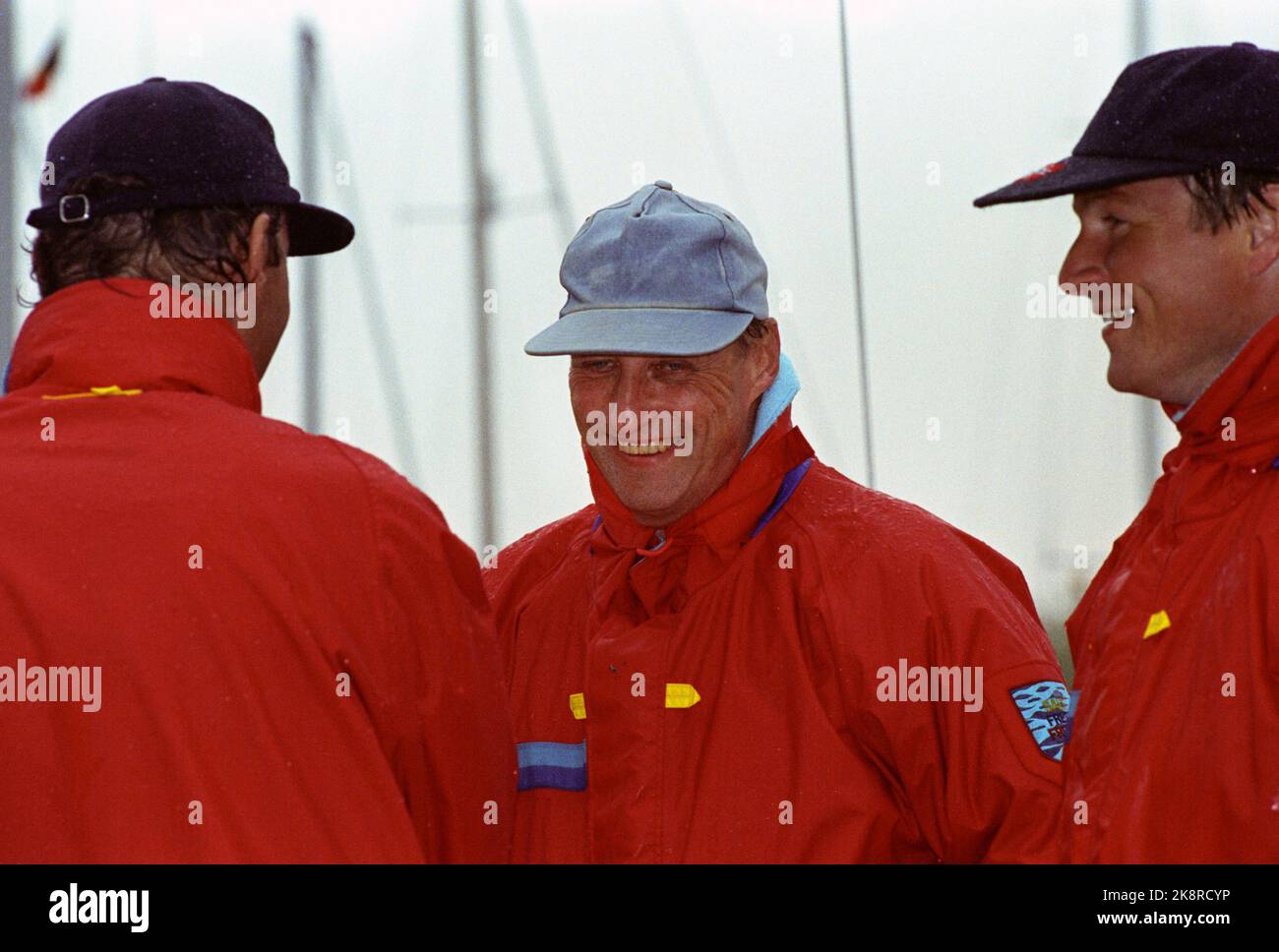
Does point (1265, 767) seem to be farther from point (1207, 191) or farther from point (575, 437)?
point (575, 437)

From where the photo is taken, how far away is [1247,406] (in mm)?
1615

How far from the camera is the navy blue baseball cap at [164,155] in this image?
63.9 inches

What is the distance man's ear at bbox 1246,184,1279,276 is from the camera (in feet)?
5.50

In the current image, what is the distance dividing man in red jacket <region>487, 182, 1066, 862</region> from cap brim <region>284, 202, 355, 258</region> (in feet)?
0.90

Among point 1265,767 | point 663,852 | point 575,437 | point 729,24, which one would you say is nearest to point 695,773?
point 663,852

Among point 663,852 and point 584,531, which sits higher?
point 584,531

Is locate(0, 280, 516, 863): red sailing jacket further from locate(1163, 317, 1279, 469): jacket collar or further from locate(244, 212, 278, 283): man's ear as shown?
locate(1163, 317, 1279, 469): jacket collar

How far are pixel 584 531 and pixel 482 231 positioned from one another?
2070mm

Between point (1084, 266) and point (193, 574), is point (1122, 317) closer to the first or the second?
point (1084, 266)

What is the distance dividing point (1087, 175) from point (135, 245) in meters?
0.97

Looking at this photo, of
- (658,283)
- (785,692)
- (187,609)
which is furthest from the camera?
(658,283)

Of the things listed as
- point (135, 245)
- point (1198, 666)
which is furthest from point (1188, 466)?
point (135, 245)

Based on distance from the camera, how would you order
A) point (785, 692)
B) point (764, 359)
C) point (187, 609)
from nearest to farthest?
point (187, 609) < point (785, 692) < point (764, 359)

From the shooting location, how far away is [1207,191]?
170cm
